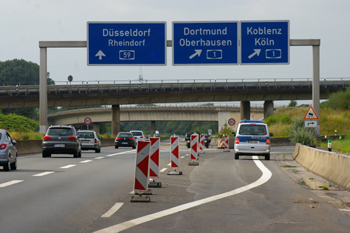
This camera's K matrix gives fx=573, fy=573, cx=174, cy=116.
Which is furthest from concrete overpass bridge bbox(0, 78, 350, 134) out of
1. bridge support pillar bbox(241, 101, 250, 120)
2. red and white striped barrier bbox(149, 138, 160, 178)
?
red and white striped barrier bbox(149, 138, 160, 178)

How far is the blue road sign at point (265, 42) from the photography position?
31562 mm

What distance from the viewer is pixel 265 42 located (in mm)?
31578

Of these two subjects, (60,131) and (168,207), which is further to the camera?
(60,131)

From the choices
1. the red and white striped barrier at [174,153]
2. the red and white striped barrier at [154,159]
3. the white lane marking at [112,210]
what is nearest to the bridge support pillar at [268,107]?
the red and white striped barrier at [174,153]

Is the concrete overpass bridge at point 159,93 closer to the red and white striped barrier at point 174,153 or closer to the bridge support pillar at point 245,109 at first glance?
the bridge support pillar at point 245,109

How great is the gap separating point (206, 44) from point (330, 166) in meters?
17.0

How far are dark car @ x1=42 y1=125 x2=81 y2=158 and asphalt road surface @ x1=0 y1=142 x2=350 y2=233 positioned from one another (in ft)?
39.3

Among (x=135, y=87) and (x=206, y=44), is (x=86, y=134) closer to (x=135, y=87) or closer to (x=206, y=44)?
(x=206, y=44)

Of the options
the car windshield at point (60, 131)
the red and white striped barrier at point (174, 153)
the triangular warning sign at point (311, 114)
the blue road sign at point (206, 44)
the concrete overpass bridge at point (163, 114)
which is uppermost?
the blue road sign at point (206, 44)

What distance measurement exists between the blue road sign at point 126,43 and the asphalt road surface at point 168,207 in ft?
55.6

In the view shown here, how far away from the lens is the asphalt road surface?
7.81 metres

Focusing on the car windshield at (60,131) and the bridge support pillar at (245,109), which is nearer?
the car windshield at (60,131)

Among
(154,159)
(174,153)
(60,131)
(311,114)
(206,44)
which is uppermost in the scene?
(206,44)

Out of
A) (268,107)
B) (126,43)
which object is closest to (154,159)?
(126,43)
